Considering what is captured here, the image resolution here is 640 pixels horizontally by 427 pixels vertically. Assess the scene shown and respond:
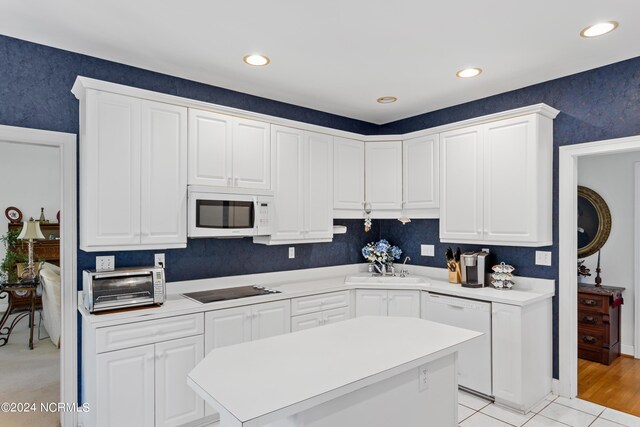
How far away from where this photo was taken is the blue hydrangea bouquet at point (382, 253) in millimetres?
4227

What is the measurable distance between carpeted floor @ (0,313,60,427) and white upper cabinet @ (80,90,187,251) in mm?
1394

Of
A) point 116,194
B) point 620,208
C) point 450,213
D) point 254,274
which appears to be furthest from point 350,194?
point 620,208

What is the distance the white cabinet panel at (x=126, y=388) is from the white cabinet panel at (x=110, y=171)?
0.75 m

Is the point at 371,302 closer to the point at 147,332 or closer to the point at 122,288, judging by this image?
the point at 147,332

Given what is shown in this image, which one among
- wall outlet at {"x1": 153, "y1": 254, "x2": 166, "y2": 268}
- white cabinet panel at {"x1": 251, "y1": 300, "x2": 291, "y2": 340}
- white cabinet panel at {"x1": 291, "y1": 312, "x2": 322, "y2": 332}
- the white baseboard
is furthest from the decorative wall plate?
the white baseboard

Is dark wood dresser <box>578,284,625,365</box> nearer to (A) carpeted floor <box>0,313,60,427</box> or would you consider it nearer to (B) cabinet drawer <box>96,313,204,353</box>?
(B) cabinet drawer <box>96,313,204,353</box>

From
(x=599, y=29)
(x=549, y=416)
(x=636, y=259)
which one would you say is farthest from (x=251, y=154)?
(x=636, y=259)

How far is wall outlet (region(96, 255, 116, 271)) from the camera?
2.85 m

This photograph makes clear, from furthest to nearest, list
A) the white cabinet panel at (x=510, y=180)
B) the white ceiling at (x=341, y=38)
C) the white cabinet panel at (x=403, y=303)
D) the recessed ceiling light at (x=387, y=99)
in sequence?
the recessed ceiling light at (x=387, y=99), the white cabinet panel at (x=403, y=303), the white cabinet panel at (x=510, y=180), the white ceiling at (x=341, y=38)

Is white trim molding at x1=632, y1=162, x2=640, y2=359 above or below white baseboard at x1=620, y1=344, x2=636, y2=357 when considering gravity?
above

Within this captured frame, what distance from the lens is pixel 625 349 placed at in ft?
13.7

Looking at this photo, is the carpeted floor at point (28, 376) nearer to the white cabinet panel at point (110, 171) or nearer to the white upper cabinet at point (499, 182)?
the white cabinet panel at point (110, 171)

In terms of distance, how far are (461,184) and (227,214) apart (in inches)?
84.6

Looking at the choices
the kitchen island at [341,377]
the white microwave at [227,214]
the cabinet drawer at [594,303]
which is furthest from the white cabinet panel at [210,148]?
the cabinet drawer at [594,303]
